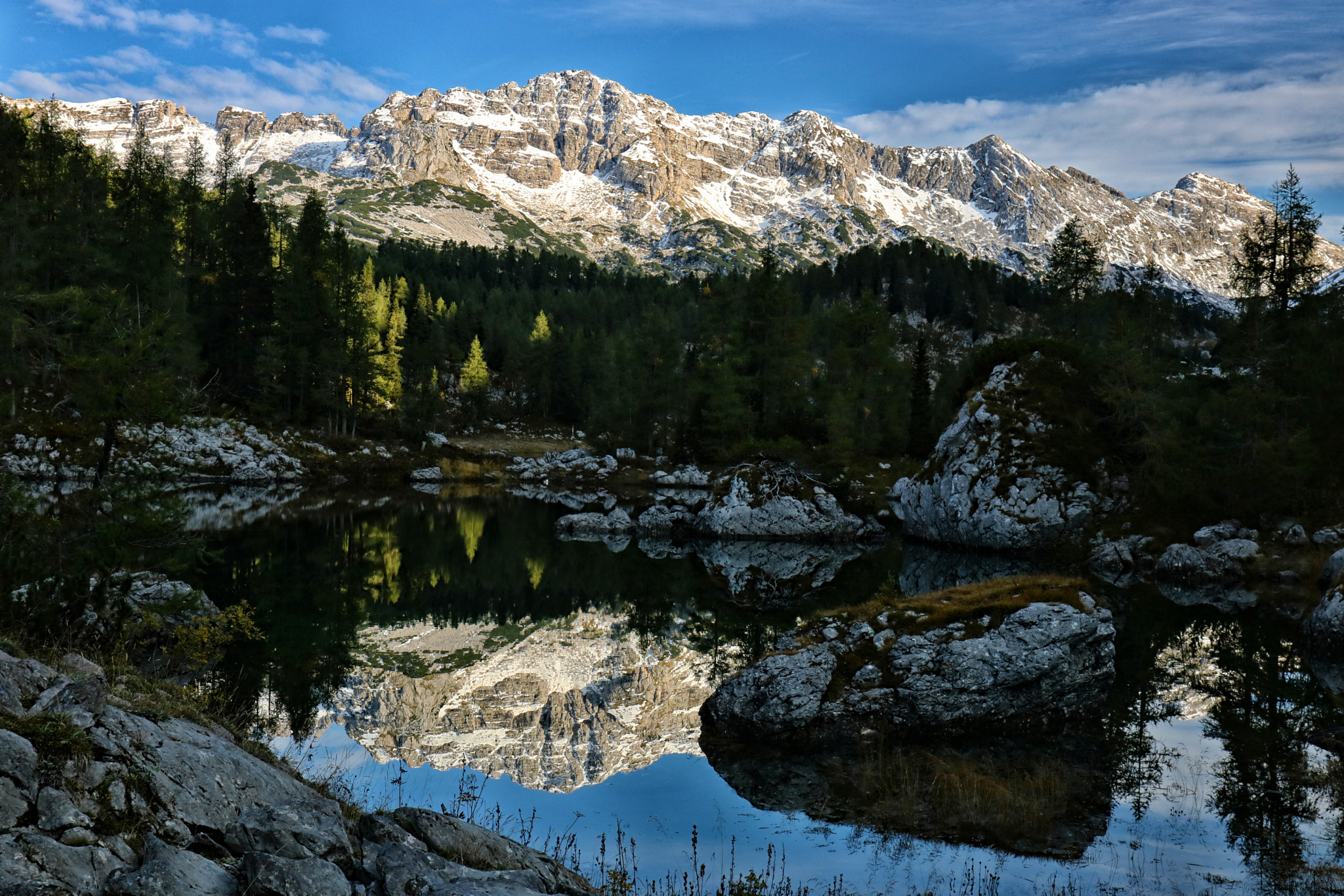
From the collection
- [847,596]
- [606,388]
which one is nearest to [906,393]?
[606,388]

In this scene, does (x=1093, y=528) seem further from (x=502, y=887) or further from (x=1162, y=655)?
(x=502, y=887)

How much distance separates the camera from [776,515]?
173 feet

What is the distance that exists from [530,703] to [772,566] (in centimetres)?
2307

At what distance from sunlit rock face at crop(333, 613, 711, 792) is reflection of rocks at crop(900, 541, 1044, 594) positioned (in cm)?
1406

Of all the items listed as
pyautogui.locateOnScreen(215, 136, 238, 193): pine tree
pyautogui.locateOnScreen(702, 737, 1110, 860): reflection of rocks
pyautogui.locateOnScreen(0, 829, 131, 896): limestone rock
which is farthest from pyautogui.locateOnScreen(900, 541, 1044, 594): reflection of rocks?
pyautogui.locateOnScreen(215, 136, 238, 193): pine tree

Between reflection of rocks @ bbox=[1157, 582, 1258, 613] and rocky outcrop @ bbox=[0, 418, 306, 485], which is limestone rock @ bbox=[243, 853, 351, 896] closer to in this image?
reflection of rocks @ bbox=[1157, 582, 1258, 613]

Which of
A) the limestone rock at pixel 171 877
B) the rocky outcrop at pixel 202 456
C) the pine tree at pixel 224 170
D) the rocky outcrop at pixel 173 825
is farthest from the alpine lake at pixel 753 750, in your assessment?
the pine tree at pixel 224 170

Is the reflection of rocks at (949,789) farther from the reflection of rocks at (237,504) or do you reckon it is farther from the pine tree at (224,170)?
the pine tree at (224,170)

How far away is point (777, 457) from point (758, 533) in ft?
25.7

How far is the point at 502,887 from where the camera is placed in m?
7.58

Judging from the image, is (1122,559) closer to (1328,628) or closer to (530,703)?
(1328,628)

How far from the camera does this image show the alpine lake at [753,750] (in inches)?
499

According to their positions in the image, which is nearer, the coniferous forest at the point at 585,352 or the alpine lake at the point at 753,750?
the alpine lake at the point at 753,750

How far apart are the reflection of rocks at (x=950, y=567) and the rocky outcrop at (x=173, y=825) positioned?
27.0 meters
